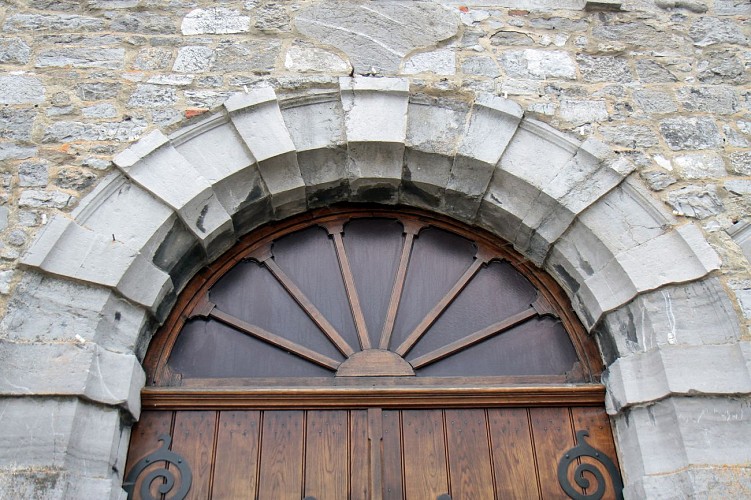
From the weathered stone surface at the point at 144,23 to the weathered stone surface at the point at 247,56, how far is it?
29cm

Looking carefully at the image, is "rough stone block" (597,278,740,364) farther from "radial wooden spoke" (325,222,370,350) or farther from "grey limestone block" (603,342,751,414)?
"radial wooden spoke" (325,222,370,350)

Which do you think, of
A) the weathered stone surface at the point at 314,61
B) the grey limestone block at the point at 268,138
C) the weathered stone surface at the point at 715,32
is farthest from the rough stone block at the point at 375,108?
the weathered stone surface at the point at 715,32

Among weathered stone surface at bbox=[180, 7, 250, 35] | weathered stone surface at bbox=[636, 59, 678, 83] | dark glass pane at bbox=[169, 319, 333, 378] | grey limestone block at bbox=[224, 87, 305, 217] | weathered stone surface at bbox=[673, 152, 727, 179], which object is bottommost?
dark glass pane at bbox=[169, 319, 333, 378]

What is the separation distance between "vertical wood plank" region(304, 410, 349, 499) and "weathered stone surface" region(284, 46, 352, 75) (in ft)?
5.26

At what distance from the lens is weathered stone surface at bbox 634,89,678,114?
347 centimetres

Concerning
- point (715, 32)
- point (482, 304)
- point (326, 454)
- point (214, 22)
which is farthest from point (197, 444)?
point (715, 32)

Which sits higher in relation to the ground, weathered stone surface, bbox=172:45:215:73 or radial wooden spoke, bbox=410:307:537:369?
weathered stone surface, bbox=172:45:215:73

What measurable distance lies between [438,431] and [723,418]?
1100 mm

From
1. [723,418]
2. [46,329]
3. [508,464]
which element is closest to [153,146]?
[46,329]

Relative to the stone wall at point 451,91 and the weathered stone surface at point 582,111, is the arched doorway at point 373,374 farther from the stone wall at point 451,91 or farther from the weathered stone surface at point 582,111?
the weathered stone surface at point 582,111

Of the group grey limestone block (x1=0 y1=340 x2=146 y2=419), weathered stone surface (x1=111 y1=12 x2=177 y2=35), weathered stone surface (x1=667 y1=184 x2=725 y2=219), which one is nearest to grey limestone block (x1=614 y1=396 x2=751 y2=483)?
weathered stone surface (x1=667 y1=184 x2=725 y2=219)

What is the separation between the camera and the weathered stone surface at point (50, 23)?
3.51 meters

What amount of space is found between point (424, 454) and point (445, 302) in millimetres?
730

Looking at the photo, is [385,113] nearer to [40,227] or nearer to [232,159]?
[232,159]
